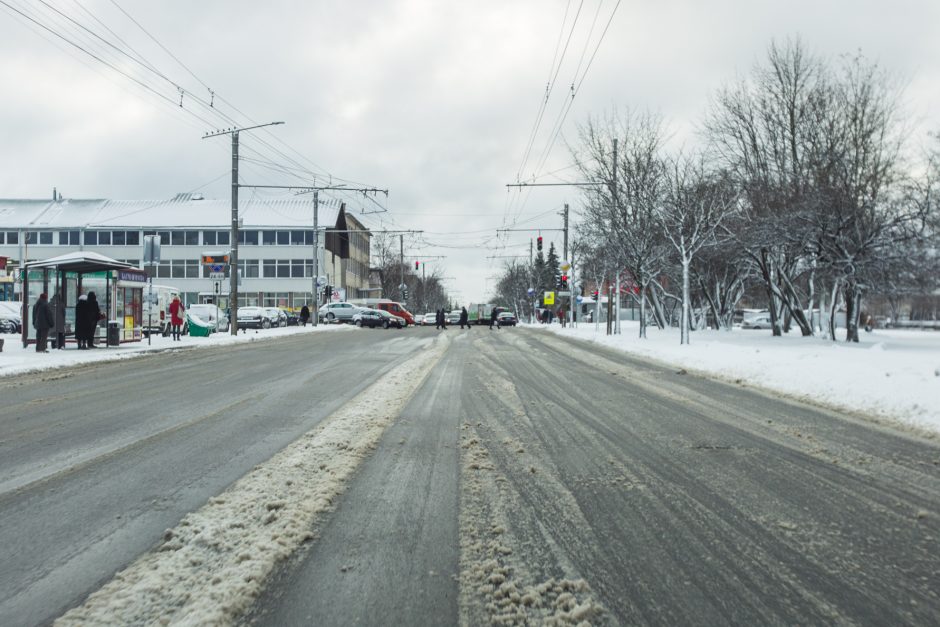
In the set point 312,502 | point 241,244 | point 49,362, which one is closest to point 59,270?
point 49,362

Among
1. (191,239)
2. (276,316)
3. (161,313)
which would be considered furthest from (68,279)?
(191,239)

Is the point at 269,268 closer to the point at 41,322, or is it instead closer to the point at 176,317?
the point at 176,317

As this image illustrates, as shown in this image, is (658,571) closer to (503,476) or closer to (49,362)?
→ (503,476)

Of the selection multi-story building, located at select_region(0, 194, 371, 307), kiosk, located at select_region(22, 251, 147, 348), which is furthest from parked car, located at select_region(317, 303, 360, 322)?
kiosk, located at select_region(22, 251, 147, 348)

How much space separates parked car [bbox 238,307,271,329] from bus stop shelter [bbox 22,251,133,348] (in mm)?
22135

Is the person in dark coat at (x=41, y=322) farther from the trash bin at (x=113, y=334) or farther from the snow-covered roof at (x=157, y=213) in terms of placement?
the snow-covered roof at (x=157, y=213)

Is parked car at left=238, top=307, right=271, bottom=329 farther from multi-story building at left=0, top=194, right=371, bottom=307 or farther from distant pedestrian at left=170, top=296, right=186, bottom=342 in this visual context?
multi-story building at left=0, top=194, right=371, bottom=307

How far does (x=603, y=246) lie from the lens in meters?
30.5

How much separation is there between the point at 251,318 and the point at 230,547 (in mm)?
44958

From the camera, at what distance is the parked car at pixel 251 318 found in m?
45.8

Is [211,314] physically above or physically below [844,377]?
above

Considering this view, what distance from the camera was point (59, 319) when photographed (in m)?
19.8

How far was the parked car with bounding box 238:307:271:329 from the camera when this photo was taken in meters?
45.8

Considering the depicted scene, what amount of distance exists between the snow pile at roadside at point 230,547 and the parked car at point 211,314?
33974 mm
